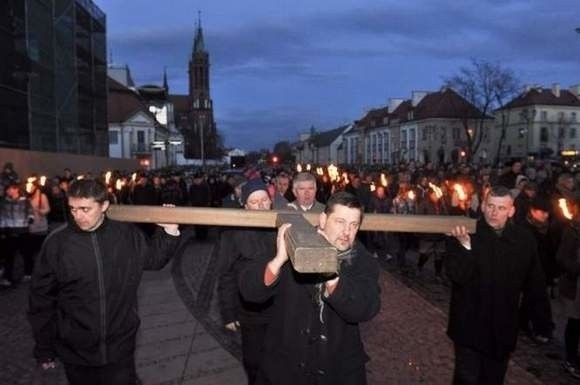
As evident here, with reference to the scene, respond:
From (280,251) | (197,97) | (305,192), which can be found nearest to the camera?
(280,251)

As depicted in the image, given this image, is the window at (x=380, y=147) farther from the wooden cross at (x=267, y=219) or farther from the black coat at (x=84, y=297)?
the wooden cross at (x=267, y=219)

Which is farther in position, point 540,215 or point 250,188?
point 540,215

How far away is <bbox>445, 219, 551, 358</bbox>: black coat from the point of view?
4473mm

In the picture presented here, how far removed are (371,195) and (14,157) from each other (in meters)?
12.2

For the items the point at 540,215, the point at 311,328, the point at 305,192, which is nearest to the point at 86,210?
the point at 311,328

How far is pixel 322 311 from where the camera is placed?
3.20 meters

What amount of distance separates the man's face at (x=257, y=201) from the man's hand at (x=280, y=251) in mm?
2034

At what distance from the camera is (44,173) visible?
23469 mm

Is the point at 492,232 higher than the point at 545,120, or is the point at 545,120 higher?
the point at 545,120

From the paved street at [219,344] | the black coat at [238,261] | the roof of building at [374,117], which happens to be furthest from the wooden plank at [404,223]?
the roof of building at [374,117]

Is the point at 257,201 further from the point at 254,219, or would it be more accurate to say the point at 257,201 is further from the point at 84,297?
the point at 254,219

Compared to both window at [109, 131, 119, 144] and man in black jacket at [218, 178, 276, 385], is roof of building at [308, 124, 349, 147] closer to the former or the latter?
window at [109, 131, 119, 144]

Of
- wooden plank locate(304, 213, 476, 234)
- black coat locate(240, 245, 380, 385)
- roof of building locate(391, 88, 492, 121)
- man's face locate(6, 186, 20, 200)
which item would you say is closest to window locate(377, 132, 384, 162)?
roof of building locate(391, 88, 492, 121)

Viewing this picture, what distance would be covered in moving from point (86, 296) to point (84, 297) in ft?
0.05
